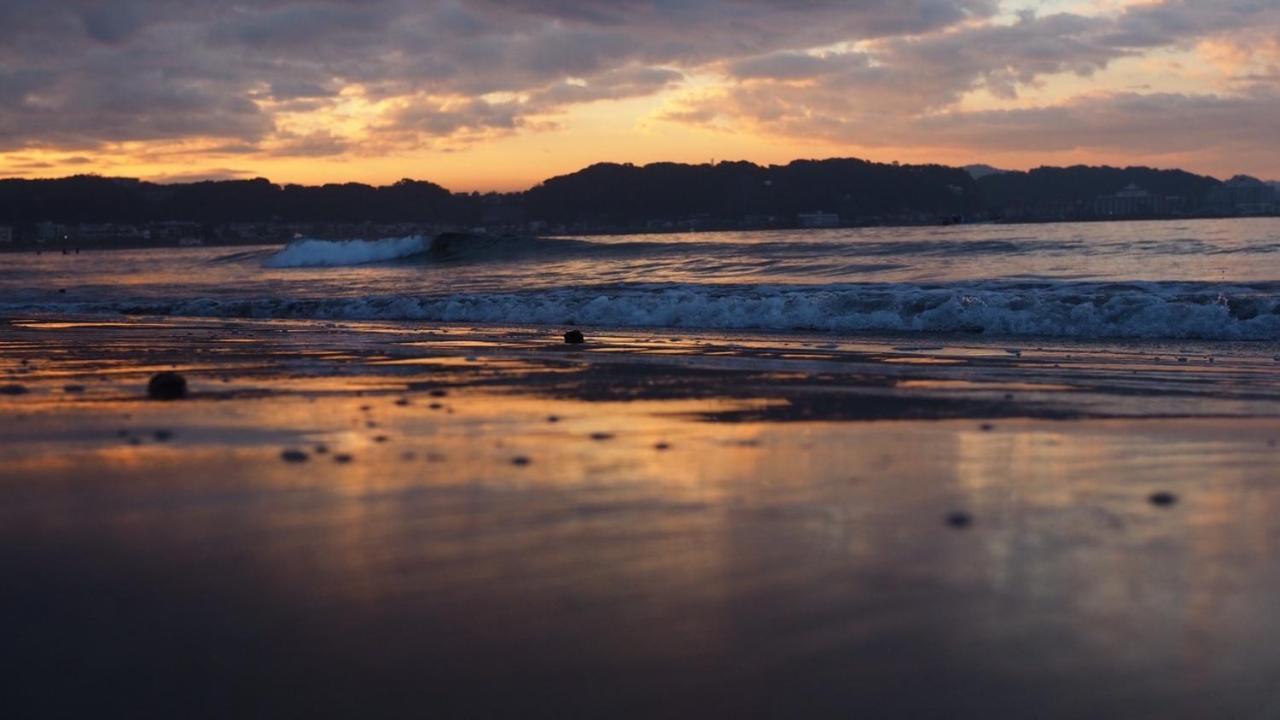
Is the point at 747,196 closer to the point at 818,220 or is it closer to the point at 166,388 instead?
the point at 818,220

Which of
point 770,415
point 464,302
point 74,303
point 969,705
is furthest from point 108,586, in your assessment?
point 74,303

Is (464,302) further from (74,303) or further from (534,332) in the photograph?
(74,303)

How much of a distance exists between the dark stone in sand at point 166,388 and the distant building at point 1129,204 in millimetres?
65828

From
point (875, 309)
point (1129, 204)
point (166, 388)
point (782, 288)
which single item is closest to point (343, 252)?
point (782, 288)

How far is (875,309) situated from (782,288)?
190 inches

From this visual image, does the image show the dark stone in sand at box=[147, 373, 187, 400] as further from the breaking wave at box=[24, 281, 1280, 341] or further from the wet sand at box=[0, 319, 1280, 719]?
the breaking wave at box=[24, 281, 1280, 341]

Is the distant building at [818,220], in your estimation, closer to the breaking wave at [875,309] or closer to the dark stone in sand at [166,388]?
the breaking wave at [875,309]

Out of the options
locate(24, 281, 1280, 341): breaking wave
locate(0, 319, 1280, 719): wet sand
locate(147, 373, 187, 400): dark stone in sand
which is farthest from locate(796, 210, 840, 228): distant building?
locate(0, 319, 1280, 719): wet sand

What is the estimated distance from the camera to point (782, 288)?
19703 mm

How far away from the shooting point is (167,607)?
2648mm

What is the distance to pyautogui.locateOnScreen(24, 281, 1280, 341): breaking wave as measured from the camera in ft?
41.9

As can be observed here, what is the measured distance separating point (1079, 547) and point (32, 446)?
152 inches

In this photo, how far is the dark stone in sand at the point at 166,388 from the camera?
6.49 meters

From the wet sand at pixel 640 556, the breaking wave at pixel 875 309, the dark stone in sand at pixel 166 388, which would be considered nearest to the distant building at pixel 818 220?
the breaking wave at pixel 875 309
